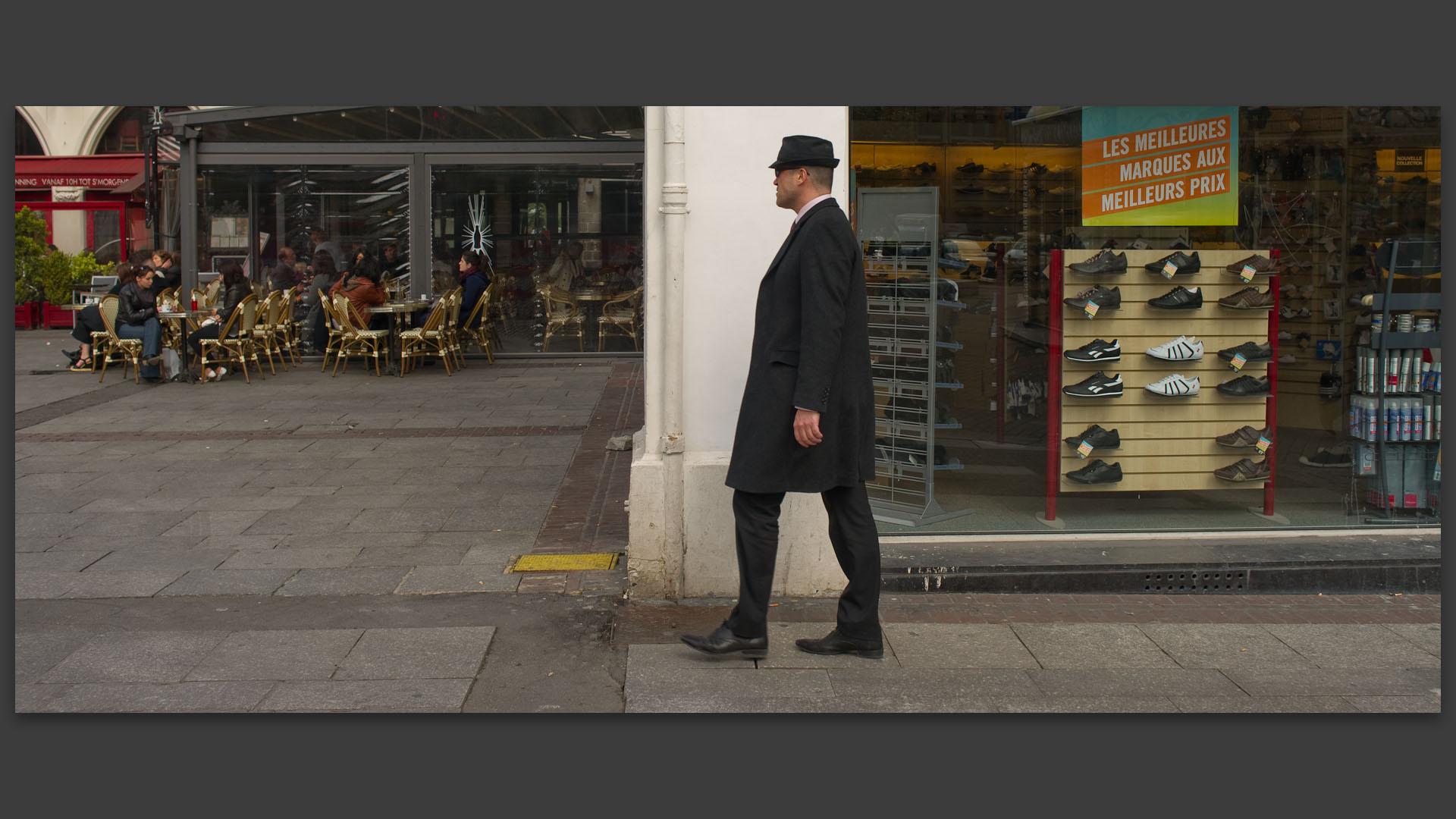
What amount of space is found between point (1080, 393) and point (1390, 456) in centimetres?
168

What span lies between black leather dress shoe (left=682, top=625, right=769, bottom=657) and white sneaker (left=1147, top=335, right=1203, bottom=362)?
2921mm

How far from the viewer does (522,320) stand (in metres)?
16.8

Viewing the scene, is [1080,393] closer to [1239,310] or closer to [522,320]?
[1239,310]

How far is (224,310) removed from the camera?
1498cm

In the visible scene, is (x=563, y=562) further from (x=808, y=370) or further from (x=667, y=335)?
(x=808, y=370)

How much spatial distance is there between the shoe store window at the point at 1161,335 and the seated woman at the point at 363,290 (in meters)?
9.48

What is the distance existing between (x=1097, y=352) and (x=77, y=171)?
24.7 meters

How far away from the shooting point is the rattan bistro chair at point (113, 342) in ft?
46.6

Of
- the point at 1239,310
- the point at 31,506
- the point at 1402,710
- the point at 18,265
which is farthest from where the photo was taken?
the point at 18,265

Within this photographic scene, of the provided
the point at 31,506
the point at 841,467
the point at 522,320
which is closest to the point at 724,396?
the point at 841,467

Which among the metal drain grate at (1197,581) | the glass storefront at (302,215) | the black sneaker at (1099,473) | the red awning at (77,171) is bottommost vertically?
the metal drain grate at (1197,581)

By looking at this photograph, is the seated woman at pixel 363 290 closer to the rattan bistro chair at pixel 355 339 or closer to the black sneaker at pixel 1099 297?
the rattan bistro chair at pixel 355 339

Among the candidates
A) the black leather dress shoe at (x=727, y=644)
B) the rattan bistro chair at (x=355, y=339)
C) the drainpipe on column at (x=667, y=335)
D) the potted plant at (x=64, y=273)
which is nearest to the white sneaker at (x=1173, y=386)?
the drainpipe on column at (x=667, y=335)

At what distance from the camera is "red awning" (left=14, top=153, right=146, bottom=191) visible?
25.8m
